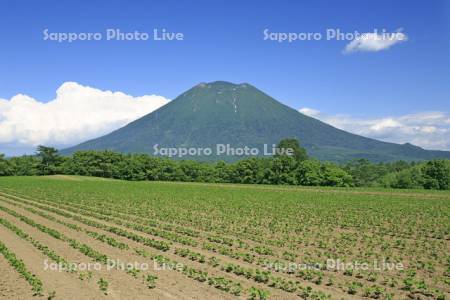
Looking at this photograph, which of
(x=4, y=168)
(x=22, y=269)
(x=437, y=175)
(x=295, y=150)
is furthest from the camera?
(x=4, y=168)

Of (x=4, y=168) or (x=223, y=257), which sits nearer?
(x=223, y=257)

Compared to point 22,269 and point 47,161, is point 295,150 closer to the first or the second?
point 47,161

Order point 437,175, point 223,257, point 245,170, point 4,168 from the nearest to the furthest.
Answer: point 223,257
point 437,175
point 245,170
point 4,168

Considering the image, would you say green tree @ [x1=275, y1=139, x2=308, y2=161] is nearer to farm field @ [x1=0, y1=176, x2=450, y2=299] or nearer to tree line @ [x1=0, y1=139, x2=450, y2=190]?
tree line @ [x1=0, y1=139, x2=450, y2=190]

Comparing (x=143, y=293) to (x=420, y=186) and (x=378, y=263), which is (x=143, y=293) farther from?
(x=420, y=186)

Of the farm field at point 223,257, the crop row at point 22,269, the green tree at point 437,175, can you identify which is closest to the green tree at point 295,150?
the green tree at point 437,175

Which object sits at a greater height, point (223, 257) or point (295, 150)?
point (295, 150)

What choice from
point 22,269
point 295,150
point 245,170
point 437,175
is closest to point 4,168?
point 245,170

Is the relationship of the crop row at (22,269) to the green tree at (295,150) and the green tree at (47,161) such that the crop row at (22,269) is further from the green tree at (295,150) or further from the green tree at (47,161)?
the green tree at (47,161)

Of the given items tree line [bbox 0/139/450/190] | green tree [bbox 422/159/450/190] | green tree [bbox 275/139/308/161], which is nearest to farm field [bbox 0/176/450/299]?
green tree [bbox 422/159/450/190]
